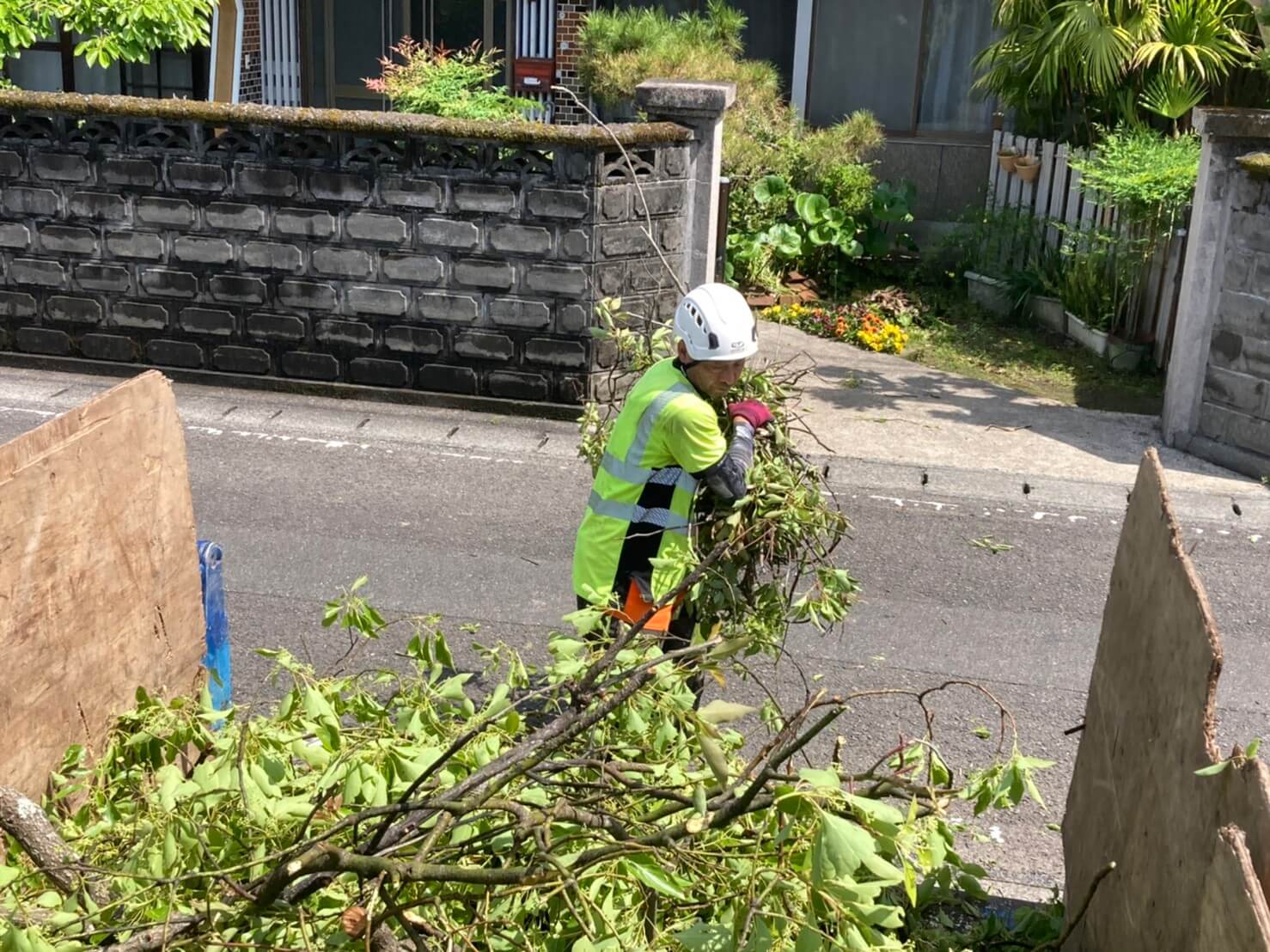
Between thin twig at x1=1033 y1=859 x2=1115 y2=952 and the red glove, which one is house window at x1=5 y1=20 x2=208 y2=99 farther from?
thin twig at x1=1033 y1=859 x2=1115 y2=952

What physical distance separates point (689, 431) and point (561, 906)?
2.50 meters

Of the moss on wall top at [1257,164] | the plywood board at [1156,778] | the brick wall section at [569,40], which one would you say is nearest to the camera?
the plywood board at [1156,778]

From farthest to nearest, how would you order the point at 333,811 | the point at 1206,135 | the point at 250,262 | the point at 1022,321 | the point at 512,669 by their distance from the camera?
the point at 1022,321 → the point at 250,262 → the point at 1206,135 → the point at 512,669 → the point at 333,811

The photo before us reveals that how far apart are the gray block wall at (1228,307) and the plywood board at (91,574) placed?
7257 mm

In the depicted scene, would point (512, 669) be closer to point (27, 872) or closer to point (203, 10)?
point (27, 872)

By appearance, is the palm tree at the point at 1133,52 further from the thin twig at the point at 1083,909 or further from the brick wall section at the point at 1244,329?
the thin twig at the point at 1083,909

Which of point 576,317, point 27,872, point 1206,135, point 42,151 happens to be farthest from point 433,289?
point 27,872

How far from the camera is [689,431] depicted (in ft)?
16.2

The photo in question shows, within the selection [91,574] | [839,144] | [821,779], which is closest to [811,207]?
[839,144]

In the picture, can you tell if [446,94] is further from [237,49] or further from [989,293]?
[237,49]

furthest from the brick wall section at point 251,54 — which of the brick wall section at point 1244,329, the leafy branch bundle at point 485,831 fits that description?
the leafy branch bundle at point 485,831

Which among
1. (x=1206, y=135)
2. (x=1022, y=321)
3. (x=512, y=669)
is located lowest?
(x=1022, y=321)

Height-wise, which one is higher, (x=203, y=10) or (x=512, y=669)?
(x=203, y=10)

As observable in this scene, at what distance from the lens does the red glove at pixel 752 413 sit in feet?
16.7
